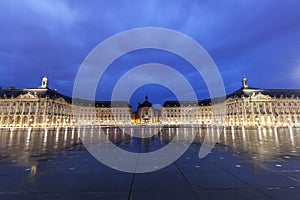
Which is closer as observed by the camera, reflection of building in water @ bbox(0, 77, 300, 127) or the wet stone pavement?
the wet stone pavement

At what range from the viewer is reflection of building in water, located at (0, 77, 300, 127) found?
293 ft

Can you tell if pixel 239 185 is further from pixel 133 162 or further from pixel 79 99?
pixel 79 99

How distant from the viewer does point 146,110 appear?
130m

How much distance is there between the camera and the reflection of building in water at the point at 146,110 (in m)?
89.4

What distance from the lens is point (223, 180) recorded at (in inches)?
212

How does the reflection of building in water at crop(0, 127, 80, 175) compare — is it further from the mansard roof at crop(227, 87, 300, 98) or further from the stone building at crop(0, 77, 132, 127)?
the mansard roof at crop(227, 87, 300, 98)

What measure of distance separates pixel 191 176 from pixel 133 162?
9.78 feet

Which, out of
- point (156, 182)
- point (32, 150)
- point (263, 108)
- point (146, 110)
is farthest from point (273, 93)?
point (156, 182)

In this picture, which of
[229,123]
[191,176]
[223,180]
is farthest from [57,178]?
[229,123]

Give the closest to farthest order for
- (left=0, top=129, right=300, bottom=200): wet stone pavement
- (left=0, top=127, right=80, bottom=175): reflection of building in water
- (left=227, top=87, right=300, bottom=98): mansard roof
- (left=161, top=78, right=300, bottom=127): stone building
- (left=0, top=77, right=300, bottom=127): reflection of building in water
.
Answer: (left=0, top=129, right=300, bottom=200): wet stone pavement, (left=0, top=127, right=80, bottom=175): reflection of building in water, (left=0, top=77, right=300, bottom=127): reflection of building in water, (left=161, top=78, right=300, bottom=127): stone building, (left=227, top=87, right=300, bottom=98): mansard roof

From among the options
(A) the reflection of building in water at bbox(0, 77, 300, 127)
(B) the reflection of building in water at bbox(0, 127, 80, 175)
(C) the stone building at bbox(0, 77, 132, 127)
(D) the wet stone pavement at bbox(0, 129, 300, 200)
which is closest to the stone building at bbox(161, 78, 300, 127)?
(A) the reflection of building in water at bbox(0, 77, 300, 127)

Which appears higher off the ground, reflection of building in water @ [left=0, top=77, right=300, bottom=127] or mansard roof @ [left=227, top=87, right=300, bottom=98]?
mansard roof @ [left=227, top=87, right=300, bottom=98]

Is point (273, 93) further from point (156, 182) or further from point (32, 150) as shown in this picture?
point (156, 182)

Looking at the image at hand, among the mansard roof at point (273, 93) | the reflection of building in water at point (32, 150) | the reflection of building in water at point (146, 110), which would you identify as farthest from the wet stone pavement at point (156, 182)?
the mansard roof at point (273, 93)
